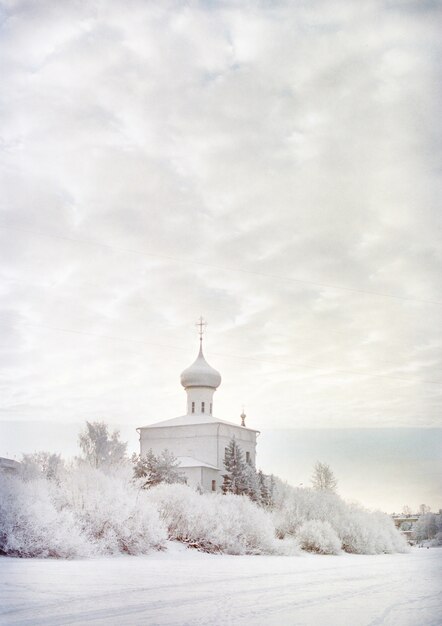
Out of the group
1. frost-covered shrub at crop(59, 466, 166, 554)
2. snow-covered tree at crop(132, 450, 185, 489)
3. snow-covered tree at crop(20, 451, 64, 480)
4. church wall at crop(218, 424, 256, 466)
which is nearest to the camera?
frost-covered shrub at crop(59, 466, 166, 554)

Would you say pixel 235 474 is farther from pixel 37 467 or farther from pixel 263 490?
pixel 37 467

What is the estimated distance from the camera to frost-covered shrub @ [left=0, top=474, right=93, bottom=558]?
1152 cm

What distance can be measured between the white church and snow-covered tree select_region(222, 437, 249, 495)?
22.7ft

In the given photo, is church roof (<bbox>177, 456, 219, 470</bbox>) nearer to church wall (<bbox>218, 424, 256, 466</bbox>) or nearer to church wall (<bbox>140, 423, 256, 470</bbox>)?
church wall (<bbox>140, 423, 256, 470</bbox>)

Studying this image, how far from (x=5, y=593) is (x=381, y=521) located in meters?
22.7

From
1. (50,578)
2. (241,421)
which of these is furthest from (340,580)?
(241,421)

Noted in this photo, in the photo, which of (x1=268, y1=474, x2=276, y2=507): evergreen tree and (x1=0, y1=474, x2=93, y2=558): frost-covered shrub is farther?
(x1=268, y1=474, x2=276, y2=507): evergreen tree

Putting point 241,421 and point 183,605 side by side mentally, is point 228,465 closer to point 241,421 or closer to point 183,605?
point 241,421

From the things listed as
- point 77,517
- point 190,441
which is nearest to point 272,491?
point 190,441

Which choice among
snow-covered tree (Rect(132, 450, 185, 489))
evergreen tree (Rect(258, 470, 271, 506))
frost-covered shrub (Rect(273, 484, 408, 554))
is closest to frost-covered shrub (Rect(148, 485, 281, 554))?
frost-covered shrub (Rect(273, 484, 408, 554))

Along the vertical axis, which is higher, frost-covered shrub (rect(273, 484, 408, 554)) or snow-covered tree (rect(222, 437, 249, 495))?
snow-covered tree (rect(222, 437, 249, 495))

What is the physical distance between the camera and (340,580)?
8453 millimetres

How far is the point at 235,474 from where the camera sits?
34906 mm

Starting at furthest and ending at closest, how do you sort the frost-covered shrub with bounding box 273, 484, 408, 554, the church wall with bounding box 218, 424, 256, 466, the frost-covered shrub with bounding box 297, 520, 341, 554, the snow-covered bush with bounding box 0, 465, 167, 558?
the church wall with bounding box 218, 424, 256, 466, the frost-covered shrub with bounding box 273, 484, 408, 554, the frost-covered shrub with bounding box 297, 520, 341, 554, the snow-covered bush with bounding box 0, 465, 167, 558
